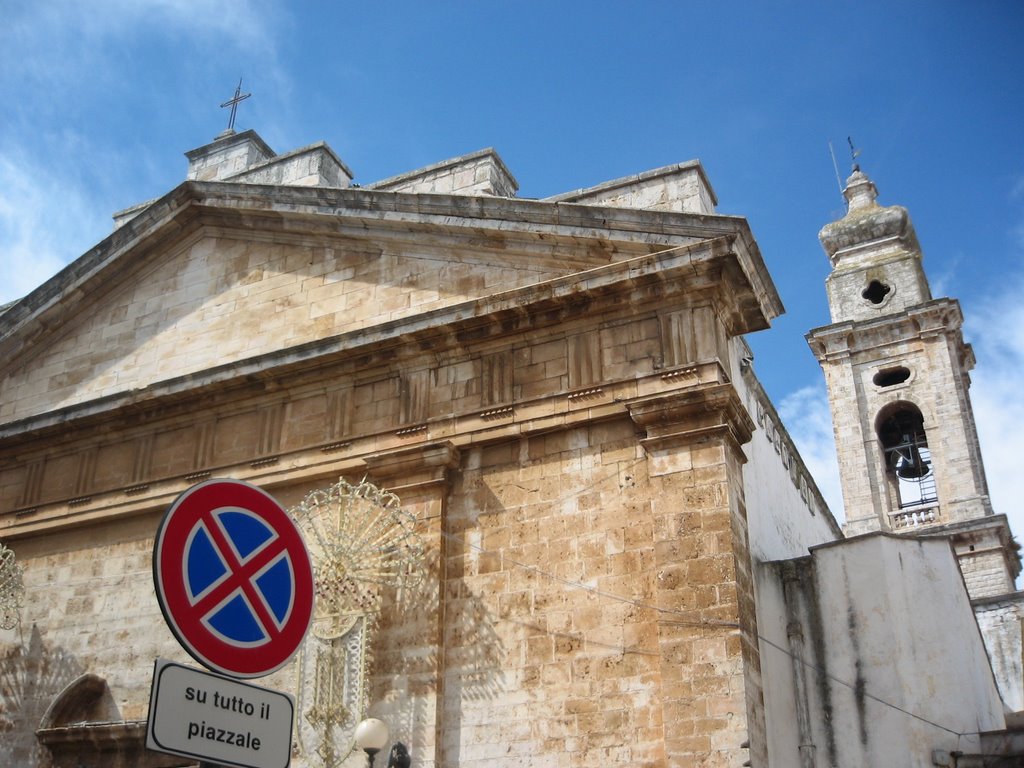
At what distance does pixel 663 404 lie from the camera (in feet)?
33.1

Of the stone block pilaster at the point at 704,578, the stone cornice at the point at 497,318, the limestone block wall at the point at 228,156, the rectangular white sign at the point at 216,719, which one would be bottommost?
the rectangular white sign at the point at 216,719

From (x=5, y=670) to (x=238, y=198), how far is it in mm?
6243

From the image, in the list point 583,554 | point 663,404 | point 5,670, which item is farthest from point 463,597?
point 5,670

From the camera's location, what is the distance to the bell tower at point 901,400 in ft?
92.1

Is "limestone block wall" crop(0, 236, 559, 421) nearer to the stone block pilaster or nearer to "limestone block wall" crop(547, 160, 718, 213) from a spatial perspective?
"limestone block wall" crop(547, 160, 718, 213)

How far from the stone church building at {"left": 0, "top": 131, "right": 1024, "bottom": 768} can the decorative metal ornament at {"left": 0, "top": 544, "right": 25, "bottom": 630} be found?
4.7 inches

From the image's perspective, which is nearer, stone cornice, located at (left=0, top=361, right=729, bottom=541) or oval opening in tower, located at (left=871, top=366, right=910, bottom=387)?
stone cornice, located at (left=0, top=361, right=729, bottom=541)

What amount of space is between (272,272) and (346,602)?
478cm

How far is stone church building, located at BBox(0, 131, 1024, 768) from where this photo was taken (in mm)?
9461

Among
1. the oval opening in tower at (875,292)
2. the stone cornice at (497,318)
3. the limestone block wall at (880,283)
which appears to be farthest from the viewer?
the oval opening in tower at (875,292)

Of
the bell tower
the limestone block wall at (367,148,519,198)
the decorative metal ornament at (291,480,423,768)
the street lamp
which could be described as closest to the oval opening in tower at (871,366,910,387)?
the bell tower

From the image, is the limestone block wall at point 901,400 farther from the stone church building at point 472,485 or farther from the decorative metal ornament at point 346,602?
the decorative metal ornament at point 346,602

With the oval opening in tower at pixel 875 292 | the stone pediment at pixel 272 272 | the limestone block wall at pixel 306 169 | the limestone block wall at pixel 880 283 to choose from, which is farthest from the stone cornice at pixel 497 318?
the oval opening in tower at pixel 875 292

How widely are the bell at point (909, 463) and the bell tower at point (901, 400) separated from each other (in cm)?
3
